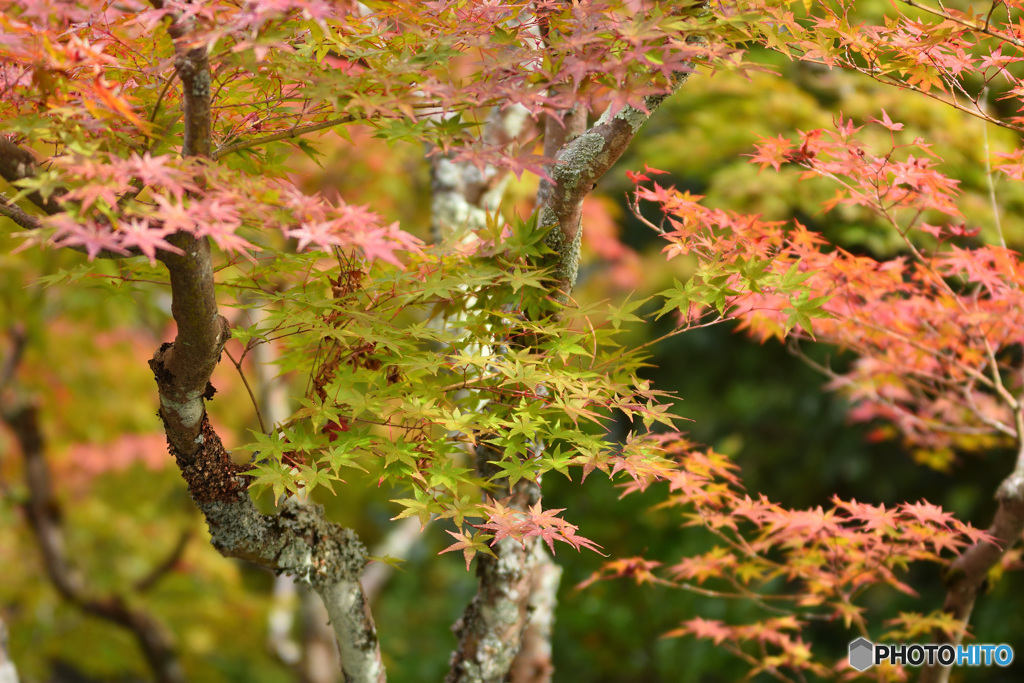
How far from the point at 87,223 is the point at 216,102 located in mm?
535

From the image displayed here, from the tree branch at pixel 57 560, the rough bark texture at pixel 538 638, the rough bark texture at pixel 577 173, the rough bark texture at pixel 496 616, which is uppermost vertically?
the rough bark texture at pixel 577 173

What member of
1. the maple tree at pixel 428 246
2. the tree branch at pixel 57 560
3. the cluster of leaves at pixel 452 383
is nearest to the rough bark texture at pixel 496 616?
the maple tree at pixel 428 246

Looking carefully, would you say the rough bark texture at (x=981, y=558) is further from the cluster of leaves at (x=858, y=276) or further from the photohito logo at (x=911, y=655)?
the cluster of leaves at (x=858, y=276)

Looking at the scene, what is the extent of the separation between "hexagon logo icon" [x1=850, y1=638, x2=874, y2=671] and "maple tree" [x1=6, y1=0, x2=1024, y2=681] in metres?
0.22

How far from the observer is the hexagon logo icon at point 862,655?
8.29ft

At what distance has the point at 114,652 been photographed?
563 cm

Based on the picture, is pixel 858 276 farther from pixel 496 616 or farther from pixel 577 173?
pixel 496 616

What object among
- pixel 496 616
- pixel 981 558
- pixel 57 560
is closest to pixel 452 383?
pixel 496 616

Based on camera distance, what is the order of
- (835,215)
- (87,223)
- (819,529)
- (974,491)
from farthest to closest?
(835,215) → (974,491) → (819,529) → (87,223)

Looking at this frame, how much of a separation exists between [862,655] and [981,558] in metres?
0.56

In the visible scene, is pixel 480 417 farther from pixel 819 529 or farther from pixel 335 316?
pixel 819 529

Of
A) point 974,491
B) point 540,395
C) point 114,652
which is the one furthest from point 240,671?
point 540,395

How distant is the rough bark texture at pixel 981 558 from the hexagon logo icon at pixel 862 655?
161 mm

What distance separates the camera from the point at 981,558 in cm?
226
